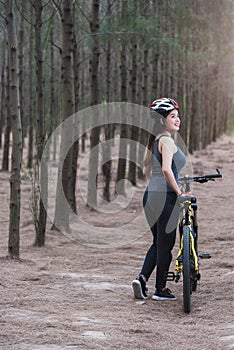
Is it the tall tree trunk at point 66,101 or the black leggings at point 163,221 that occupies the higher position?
the tall tree trunk at point 66,101

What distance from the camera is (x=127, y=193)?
1489cm

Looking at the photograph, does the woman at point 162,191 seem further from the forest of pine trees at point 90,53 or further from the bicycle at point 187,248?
the forest of pine trees at point 90,53

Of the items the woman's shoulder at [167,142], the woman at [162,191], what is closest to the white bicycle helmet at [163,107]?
the woman at [162,191]

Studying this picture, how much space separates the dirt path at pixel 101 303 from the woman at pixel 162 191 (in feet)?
Answer: 0.79

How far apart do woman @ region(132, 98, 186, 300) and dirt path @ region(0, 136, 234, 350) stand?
0.24 m

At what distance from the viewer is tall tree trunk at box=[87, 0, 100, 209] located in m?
11.1

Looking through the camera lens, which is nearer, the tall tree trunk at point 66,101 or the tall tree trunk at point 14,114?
the tall tree trunk at point 14,114

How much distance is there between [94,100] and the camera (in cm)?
1164

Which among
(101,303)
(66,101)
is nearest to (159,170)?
(101,303)

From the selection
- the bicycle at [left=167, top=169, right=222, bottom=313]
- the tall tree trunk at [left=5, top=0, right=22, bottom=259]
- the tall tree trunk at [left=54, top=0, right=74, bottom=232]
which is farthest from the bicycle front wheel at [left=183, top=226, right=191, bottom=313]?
the tall tree trunk at [left=54, top=0, right=74, bottom=232]

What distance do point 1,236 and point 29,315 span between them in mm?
4692

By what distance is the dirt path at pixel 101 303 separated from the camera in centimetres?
415

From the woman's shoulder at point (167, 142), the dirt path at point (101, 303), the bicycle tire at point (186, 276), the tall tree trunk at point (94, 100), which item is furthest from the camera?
the tall tree trunk at point (94, 100)

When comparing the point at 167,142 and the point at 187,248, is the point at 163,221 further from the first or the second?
the point at 167,142
